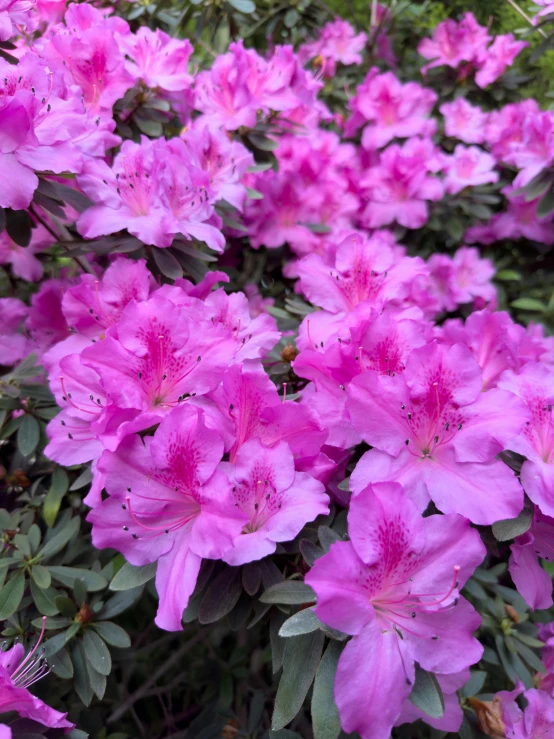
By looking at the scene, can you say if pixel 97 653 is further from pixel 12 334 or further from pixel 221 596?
pixel 12 334

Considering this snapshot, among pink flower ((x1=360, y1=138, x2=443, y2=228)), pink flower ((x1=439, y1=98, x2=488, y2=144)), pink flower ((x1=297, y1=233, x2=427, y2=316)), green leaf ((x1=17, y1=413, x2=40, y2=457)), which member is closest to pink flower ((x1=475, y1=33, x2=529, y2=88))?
pink flower ((x1=439, y1=98, x2=488, y2=144))

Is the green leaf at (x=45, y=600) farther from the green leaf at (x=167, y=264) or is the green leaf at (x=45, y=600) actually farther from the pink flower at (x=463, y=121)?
the pink flower at (x=463, y=121)

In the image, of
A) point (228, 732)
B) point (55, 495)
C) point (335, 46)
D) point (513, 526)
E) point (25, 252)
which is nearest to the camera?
point (513, 526)

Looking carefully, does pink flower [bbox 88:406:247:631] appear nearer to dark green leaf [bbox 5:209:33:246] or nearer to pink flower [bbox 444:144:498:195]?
dark green leaf [bbox 5:209:33:246]

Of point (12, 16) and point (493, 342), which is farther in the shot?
point (12, 16)

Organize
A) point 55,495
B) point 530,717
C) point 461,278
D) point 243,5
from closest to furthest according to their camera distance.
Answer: point 530,717, point 55,495, point 243,5, point 461,278

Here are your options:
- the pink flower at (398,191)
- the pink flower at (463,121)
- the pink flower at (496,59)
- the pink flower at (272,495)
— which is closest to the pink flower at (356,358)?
the pink flower at (272,495)

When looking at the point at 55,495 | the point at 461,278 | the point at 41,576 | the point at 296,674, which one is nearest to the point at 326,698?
the point at 296,674
